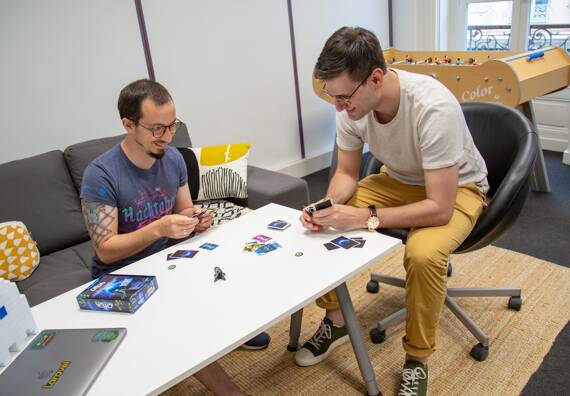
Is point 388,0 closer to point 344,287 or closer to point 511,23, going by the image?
point 511,23

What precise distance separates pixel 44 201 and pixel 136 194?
0.95 meters

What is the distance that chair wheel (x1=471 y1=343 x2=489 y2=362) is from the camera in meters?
1.85

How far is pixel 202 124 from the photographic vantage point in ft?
11.1

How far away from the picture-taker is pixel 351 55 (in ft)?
4.96

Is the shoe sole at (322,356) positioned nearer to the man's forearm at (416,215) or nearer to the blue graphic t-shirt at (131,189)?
the man's forearm at (416,215)

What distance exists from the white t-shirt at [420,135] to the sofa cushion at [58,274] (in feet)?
4.17

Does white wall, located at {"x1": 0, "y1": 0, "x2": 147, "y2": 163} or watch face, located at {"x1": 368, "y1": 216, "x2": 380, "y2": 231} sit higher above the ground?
white wall, located at {"x1": 0, "y1": 0, "x2": 147, "y2": 163}

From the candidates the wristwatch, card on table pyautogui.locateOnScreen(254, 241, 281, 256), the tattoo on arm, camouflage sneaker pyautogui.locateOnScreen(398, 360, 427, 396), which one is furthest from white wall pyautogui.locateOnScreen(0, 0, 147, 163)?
camouflage sneaker pyautogui.locateOnScreen(398, 360, 427, 396)

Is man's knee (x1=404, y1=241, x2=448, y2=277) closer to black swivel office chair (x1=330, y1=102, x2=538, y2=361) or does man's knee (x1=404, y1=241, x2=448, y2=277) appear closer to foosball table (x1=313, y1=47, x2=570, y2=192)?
black swivel office chair (x1=330, y1=102, x2=538, y2=361)

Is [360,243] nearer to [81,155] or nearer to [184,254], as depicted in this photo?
[184,254]

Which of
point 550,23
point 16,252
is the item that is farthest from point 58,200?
point 550,23

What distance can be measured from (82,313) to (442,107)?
1271mm

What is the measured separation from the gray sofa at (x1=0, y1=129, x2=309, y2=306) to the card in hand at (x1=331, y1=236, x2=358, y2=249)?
3.48ft

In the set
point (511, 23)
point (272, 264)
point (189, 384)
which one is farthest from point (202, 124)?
point (511, 23)
